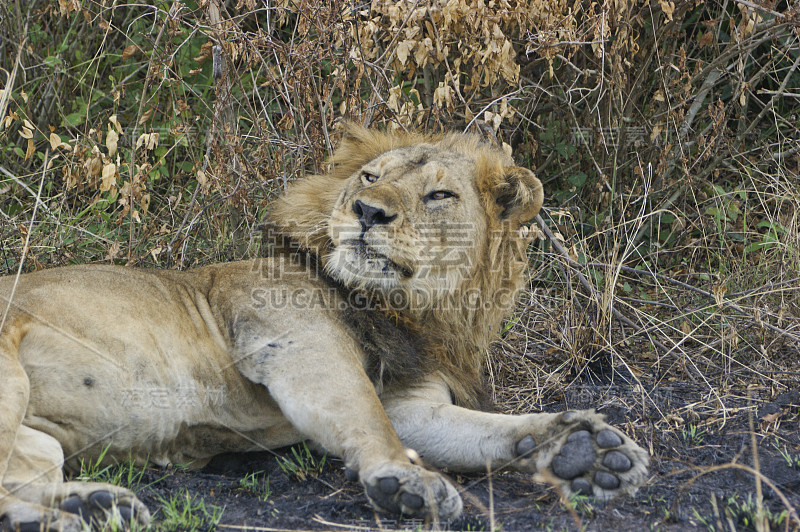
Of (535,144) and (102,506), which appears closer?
(102,506)

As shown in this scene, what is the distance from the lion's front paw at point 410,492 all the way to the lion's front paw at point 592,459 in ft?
1.07

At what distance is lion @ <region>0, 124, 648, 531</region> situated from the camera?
279 centimetres

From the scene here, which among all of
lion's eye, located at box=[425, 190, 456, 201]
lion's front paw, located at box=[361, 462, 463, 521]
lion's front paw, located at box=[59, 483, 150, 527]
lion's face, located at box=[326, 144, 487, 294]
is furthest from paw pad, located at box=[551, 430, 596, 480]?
lion's front paw, located at box=[59, 483, 150, 527]

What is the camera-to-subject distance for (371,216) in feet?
11.0

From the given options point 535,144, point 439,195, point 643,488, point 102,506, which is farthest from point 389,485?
point 535,144

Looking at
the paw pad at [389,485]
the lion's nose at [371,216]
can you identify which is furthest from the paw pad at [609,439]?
the lion's nose at [371,216]

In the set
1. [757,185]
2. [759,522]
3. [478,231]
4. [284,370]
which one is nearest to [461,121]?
[478,231]

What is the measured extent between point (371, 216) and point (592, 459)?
119 centimetres

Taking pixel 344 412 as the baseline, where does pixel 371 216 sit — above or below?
above

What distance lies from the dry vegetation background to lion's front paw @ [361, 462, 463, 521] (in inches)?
55.2

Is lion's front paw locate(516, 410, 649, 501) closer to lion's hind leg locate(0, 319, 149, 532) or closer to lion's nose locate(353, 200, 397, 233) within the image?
lion's nose locate(353, 200, 397, 233)

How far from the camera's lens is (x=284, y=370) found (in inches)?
124

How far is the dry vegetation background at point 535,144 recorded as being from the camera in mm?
4445

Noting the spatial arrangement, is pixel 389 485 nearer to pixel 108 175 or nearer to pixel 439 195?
pixel 439 195
